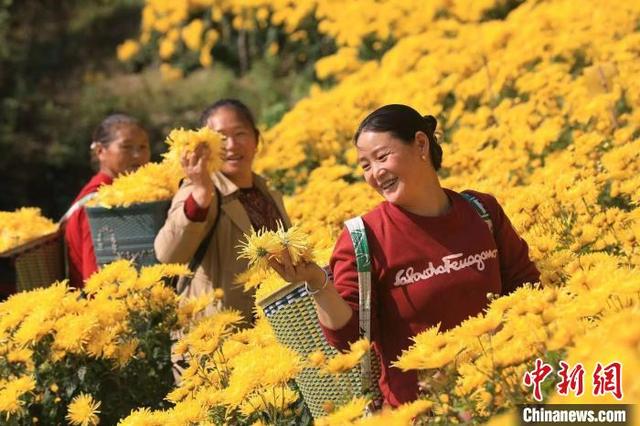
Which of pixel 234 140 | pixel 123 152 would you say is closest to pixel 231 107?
pixel 234 140

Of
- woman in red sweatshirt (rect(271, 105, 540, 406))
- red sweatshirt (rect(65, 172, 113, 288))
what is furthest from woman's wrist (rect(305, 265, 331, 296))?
red sweatshirt (rect(65, 172, 113, 288))

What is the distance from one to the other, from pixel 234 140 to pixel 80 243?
1.02 m

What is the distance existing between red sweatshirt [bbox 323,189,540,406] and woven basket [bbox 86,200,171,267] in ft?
5.69

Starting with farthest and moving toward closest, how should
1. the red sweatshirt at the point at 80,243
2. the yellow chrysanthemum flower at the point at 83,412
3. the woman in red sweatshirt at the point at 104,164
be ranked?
the woman in red sweatshirt at the point at 104,164 → the red sweatshirt at the point at 80,243 → the yellow chrysanthemum flower at the point at 83,412

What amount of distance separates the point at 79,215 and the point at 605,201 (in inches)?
94.9

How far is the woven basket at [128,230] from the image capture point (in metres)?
4.74

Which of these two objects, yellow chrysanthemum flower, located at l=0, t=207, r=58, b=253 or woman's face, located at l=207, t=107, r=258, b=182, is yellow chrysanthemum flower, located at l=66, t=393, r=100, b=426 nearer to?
woman's face, located at l=207, t=107, r=258, b=182

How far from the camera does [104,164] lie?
5.49 m

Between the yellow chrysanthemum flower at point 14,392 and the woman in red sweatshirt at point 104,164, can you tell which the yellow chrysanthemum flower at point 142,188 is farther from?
the yellow chrysanthemum flower at point 14,392

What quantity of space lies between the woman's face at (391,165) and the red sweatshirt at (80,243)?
220cm

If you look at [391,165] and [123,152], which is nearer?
[391,165]

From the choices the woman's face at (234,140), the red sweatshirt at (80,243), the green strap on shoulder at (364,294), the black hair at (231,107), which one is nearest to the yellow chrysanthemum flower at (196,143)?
the woman's face at (234,140)

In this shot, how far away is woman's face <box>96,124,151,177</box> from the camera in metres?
5.44

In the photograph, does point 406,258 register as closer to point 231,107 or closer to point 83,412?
point 83,412
